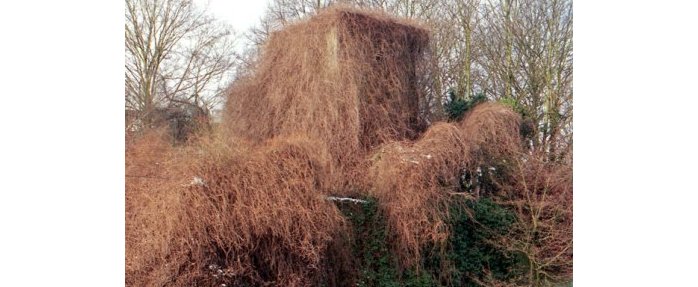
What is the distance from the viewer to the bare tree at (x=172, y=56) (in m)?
10.2

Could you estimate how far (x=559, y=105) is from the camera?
12.6 metres

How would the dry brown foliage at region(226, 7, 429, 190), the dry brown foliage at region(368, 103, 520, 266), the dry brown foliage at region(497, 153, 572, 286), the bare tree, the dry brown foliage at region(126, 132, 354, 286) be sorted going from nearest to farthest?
the dry brown foliage at region(126, 132, 354, 286) < the dry brown foliage at region(368, 103, 520, 266) < the dry brown foliage at region(497, 153, 572, 286) < the dry brown foliage at region(226, 7, 429, 190) < the bare tree

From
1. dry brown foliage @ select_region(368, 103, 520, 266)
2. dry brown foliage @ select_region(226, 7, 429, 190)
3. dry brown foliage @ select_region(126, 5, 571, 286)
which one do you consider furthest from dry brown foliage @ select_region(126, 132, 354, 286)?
dry brown foliage @ select_region(226, 7, 429, 190)

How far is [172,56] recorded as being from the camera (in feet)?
39.4

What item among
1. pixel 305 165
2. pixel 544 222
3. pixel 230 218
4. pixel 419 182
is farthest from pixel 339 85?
pixel 544 222

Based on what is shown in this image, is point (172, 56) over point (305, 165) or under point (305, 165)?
over

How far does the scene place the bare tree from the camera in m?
10.2

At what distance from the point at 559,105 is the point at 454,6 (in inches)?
212

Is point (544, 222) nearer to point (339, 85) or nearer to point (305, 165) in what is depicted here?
point (305, 165)

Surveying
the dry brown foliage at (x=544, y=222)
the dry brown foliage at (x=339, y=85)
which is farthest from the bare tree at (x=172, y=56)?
the dry brown foliage at (x=544, y=222)

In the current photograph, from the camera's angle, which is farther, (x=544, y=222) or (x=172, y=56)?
(x=172, y=56)

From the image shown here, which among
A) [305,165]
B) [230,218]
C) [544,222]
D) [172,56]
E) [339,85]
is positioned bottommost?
[544,222]

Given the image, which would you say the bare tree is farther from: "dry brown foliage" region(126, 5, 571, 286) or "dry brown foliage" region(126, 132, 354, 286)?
"dry brown foliage" region(126, 132, 354, 286)
